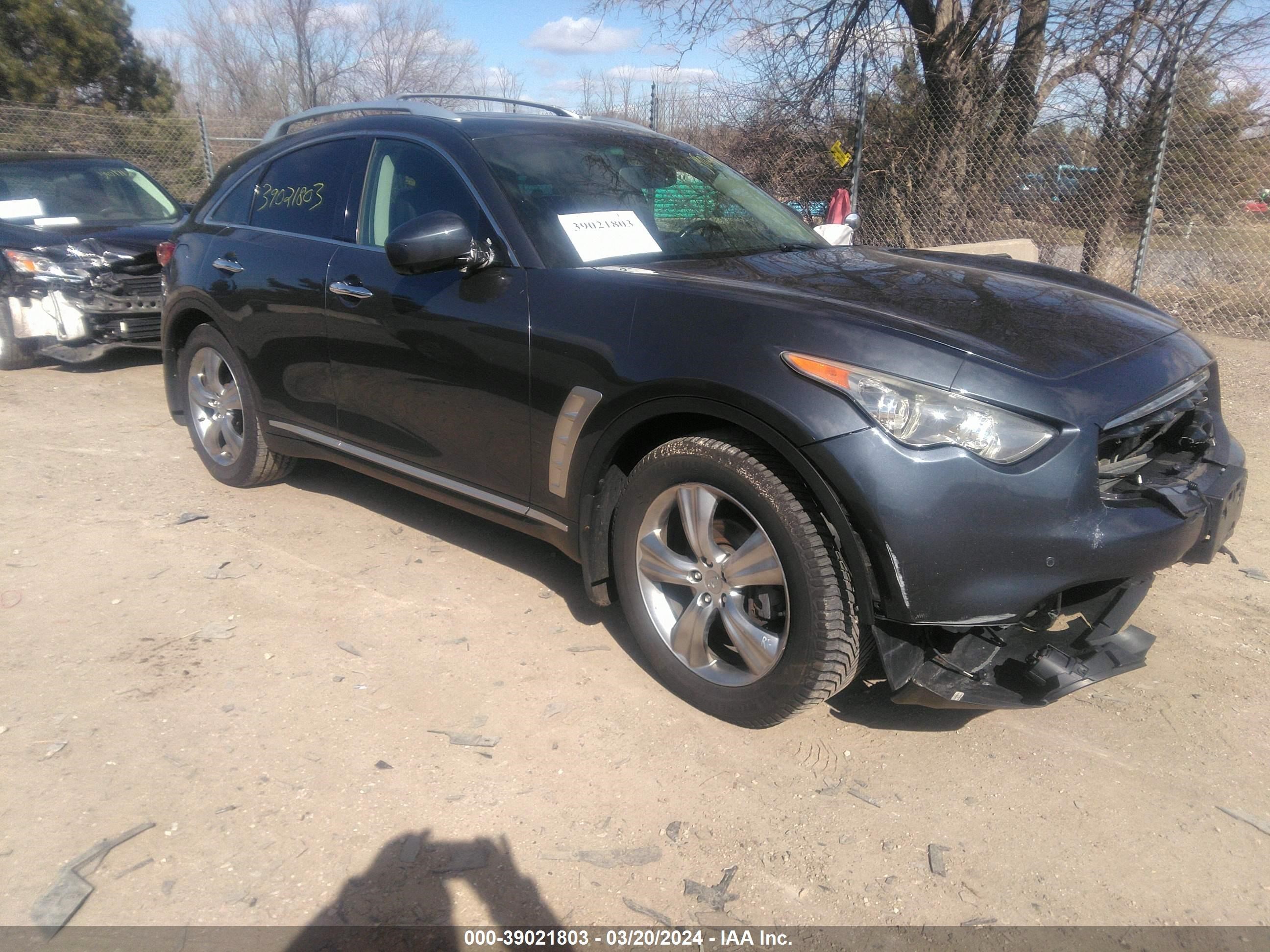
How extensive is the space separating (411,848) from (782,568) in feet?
4.02

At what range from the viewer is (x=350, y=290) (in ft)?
12.3

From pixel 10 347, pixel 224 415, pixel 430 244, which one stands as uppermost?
pixel 430 244

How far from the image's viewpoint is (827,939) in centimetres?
217

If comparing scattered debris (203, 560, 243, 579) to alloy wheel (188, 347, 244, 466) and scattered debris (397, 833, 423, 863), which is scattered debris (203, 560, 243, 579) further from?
scattered debris (397, 833, 423, 863)

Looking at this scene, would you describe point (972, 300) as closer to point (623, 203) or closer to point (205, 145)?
point (623, 203)

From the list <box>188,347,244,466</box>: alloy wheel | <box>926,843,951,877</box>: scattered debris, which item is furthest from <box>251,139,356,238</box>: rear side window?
<box>926,843,951,877</box>: scattered debris

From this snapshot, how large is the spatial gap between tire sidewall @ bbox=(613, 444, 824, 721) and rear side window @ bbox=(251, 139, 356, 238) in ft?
6.35

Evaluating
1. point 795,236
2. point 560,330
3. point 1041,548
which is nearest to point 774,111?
point 795,236

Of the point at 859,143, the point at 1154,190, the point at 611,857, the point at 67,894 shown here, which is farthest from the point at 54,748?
the point at 859,143

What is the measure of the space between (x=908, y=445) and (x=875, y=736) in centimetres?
104

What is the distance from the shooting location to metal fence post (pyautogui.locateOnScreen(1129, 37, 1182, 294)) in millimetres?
8023

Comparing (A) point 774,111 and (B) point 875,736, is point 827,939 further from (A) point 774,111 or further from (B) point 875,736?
(A) point 774,111

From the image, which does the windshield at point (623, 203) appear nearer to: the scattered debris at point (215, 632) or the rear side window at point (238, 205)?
the rear side window at point (238, 205)

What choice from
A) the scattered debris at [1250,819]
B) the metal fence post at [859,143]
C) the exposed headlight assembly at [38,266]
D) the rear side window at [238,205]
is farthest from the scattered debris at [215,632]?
the metal fence post at [859,143]
